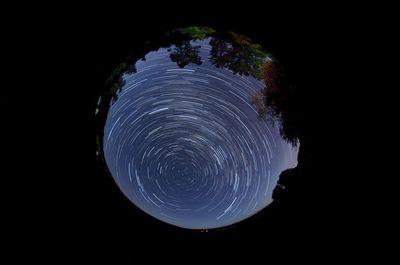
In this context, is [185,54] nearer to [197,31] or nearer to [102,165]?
[197,31]

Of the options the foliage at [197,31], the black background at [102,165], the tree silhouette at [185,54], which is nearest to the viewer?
the black background at [102,165]

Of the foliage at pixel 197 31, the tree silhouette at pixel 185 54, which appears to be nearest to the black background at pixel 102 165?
the foliage at pixel 197 31

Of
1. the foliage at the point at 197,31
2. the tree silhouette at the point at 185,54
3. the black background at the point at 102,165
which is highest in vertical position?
the tree silhouette at the point at 185,54

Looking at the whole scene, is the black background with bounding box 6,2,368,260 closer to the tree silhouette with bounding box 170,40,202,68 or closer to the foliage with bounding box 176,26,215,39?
the foliage with bounding box 176,26,215,39

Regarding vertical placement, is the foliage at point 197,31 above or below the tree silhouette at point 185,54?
below

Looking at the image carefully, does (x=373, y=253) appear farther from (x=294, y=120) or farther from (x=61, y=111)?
(x=61, y=111)

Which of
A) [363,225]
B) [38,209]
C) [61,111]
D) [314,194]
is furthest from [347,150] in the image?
[38,209]

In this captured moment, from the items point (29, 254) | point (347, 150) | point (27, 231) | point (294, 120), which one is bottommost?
point (29, 254)

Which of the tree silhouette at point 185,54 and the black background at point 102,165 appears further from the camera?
the tree silhouette at point 185,54

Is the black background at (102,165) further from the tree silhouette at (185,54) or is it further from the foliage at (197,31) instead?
the tree silhouette at (185,54)
